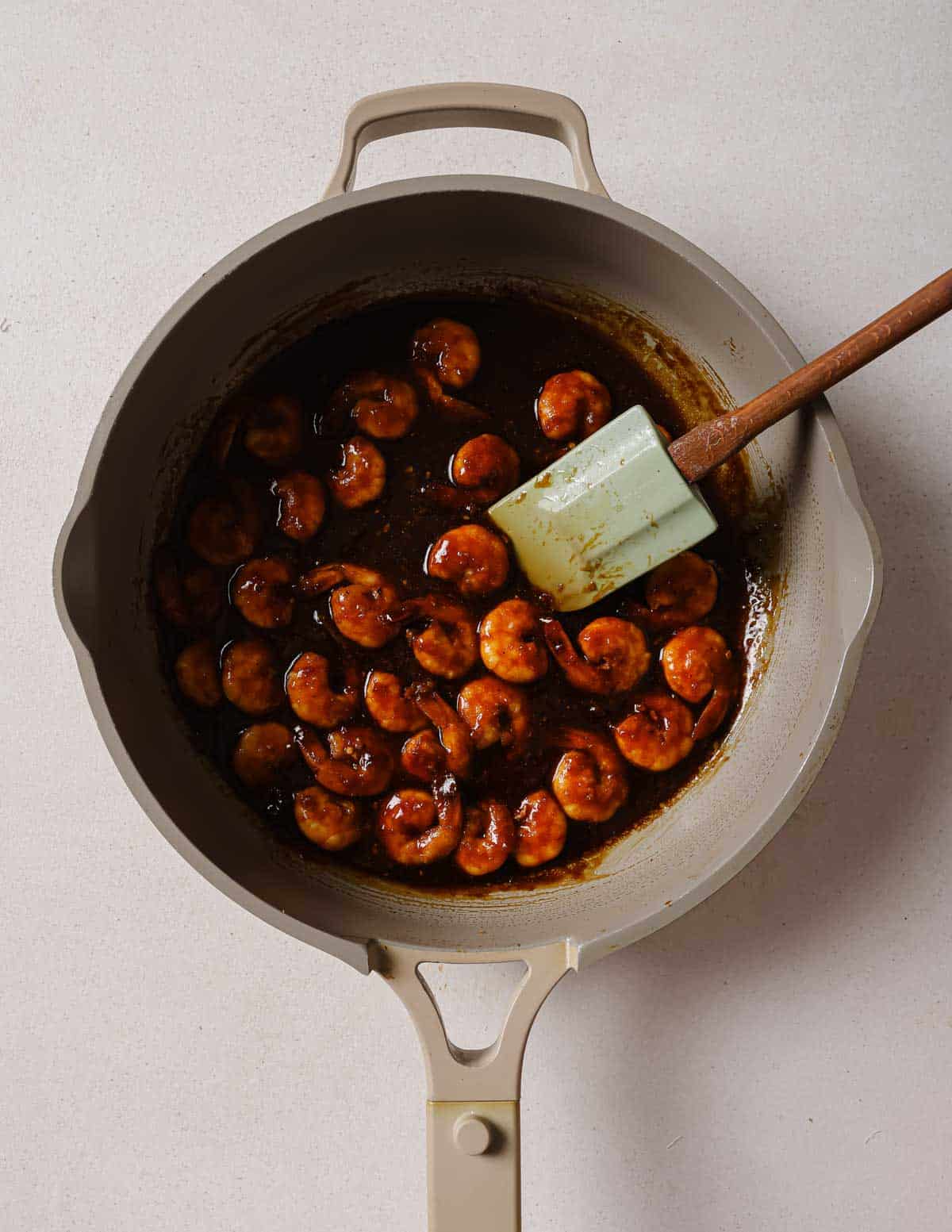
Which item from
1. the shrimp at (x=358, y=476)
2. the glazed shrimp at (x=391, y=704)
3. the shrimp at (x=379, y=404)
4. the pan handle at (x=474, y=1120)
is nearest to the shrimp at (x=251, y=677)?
the glazed shrimp at (x=391, y=704)

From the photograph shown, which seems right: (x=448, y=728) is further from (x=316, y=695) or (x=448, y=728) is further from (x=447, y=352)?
(x=447, y=352)

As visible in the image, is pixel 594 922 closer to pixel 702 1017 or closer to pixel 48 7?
pixel 702 1017

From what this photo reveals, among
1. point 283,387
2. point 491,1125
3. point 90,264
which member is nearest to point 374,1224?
point 491,1125

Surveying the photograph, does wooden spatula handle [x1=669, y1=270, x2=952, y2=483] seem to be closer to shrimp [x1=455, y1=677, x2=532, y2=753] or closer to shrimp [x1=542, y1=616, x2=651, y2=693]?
shrimp [x1=542, y1=616, x2=651, y2=693]

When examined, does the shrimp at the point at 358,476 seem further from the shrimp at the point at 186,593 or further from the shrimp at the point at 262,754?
the shrimp at the point at 262,754

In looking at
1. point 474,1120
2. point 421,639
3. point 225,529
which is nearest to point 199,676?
point 225,529

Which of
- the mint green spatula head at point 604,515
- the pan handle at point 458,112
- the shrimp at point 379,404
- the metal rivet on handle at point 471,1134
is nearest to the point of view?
the metal rivet on handle at point 471,1134

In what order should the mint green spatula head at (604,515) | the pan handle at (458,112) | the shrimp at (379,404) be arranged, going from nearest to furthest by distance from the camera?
1. the pan handle at (458,112)
2. the mint green spatula head at (604,515)
3. the shrimp at (379,404)

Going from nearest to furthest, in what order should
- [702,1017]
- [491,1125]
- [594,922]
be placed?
1. [491,1125]
2. [594,922]
3. [702,1017]
